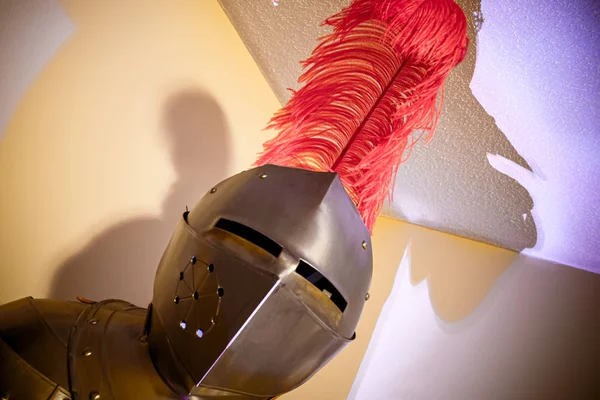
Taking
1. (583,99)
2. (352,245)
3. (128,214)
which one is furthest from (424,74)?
(128,214)

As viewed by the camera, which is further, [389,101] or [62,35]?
[389,101]

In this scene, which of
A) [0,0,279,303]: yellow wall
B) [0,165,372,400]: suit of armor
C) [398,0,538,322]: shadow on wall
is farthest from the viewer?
[398,0,538,322]: shadow on wall

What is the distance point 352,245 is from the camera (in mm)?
710

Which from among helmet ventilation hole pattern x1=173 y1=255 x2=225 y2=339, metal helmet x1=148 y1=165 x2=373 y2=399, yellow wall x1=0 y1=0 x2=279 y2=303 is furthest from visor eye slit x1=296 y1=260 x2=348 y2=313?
yellow wall x1=0 y1=0 x2=279 y2=303

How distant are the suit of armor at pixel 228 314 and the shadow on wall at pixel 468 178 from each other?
0.48 meters

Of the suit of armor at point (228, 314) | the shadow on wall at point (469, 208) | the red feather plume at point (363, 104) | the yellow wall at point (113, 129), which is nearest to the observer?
the suit of armor at point (228, 314)

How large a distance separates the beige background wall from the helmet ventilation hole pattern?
356 millimetres

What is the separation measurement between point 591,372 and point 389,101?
88cm

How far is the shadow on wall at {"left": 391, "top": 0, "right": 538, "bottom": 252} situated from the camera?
3.24ft

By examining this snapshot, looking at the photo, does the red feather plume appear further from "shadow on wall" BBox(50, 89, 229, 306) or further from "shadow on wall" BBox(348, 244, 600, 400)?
Result: "shadow on wall" BBox(348, 244, 600, 400)

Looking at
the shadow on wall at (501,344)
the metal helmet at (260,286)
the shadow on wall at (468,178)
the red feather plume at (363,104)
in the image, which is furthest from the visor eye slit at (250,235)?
the shadow on wall at (501,344)

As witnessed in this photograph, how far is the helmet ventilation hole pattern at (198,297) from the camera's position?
621 millimetres

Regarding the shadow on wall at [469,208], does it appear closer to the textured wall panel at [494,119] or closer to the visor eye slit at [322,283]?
the textured wall panel at [494,119]

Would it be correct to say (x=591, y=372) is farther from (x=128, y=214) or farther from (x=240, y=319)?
(x=128, y=214)
